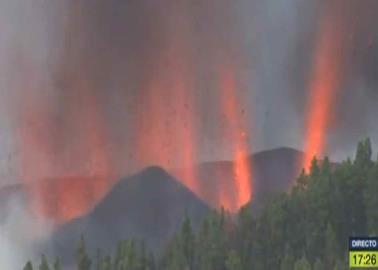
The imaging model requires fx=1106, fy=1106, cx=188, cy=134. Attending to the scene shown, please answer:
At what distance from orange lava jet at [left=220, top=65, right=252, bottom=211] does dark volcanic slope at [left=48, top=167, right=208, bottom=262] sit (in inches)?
30.5

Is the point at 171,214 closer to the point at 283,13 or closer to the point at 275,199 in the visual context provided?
the point at 275,199

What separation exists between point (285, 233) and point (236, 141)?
3.26 meters

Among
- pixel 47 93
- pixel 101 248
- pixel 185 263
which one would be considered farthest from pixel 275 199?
pixel 47 93

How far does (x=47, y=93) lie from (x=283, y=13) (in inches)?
218

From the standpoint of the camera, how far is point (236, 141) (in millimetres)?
24406

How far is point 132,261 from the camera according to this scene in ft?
73.7

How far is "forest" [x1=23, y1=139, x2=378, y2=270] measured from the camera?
21281 millimetres

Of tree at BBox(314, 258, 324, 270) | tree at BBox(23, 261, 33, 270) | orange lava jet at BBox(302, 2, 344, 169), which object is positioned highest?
Result: orange lava jet at BBox(302, 2, 344, 169)

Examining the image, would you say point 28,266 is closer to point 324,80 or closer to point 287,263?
point 287,263

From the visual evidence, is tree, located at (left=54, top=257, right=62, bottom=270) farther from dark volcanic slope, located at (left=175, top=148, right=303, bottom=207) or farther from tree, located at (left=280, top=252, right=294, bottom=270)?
tree, located at (left=280, top=252, right=294, bottom=270)

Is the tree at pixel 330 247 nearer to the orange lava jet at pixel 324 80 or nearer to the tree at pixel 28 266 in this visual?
the orange lava jet at pixel 324 80
